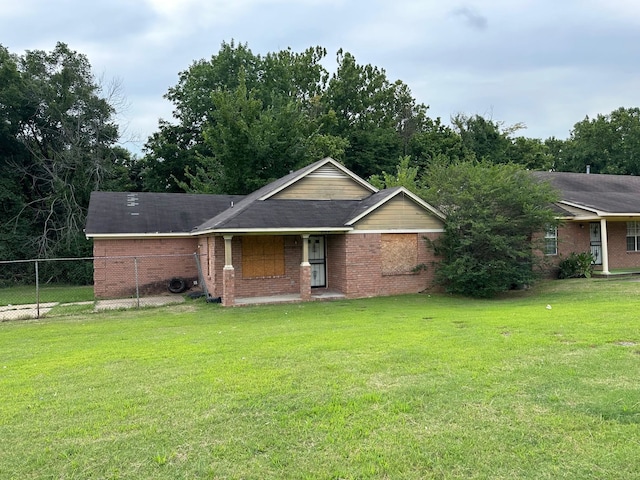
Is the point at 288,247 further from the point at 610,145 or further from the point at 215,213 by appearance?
the point at 610,145

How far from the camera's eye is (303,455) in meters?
3.58

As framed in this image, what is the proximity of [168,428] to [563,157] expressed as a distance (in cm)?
5501

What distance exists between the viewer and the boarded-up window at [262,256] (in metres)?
15.9

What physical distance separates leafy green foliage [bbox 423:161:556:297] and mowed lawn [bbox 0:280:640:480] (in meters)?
6.18

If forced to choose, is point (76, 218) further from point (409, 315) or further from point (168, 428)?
point (168, 428)

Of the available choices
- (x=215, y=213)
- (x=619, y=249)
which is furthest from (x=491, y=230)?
(x=215, y=213)

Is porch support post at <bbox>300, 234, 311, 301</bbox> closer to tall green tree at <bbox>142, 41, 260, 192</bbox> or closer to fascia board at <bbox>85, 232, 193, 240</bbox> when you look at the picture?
fascia board at <bbox>85, 232, 193, 240</bbox>

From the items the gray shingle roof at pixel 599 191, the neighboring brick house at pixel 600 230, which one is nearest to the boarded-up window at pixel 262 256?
the neighboring brick house at pixel 600 230

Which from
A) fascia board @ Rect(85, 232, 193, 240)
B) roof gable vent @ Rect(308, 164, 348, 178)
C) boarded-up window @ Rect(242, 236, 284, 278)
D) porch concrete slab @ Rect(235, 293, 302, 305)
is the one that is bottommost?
porch concrete slab @ Rect(235, 293, 302, 305)

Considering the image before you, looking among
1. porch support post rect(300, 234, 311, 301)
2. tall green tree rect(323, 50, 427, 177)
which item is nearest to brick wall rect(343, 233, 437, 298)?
porch support post rect(300, 234, 311, 301)

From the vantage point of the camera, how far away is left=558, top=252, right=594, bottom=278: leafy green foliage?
58.9 ft

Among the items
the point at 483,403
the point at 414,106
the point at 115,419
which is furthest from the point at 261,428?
the point at 414,106

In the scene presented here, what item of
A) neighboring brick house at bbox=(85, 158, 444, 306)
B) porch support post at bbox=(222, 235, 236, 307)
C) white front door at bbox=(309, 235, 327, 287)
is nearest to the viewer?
porch support post at bbox=(222, 235, 236, 307)

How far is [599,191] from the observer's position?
77.3 ft
